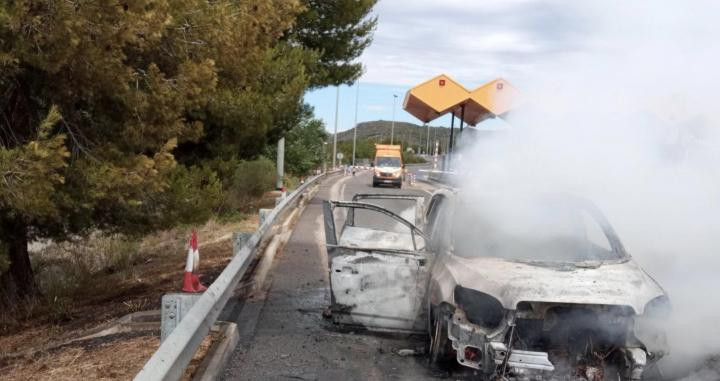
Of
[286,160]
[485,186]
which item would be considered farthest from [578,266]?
[286,160]

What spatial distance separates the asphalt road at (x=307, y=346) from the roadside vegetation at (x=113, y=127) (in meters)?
1.61

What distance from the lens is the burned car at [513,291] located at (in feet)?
14.1

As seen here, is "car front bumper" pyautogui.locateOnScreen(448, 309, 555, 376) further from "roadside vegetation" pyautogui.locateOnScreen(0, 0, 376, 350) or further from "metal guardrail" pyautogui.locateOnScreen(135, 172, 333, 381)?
"roadside vegetation" pyautogui.locateOnScreen(0, 0, 376, 350)

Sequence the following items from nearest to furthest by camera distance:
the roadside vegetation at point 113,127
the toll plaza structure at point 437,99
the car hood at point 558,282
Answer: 1. the car hood at point 558,282
2. the roadside vegetation at point 113,127
3. the toll plaza structure at point 437,99

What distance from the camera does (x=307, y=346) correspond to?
218 inches

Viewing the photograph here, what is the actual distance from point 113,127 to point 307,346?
4.07 metres

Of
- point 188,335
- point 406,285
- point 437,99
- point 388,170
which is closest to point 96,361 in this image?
point 188,335

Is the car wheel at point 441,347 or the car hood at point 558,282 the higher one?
the car hood at point 558,282

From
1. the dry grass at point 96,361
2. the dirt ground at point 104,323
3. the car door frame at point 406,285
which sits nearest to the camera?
the dry grass at point 96,361

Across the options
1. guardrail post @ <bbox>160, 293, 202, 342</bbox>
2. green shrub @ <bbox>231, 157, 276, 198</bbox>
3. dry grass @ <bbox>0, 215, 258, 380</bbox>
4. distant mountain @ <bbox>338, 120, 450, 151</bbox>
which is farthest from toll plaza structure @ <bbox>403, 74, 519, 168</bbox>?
distant mountain @ <bbox>338, 120, 450, 151</bbox>

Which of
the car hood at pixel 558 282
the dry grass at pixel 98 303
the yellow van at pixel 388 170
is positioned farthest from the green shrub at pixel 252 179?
the car hood at pixel 558 282

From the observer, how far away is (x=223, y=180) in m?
13.0

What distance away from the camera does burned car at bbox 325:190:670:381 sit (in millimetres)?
4312

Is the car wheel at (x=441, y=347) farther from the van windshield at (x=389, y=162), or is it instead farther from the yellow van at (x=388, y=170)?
the van windshield at (x=389, y=162)
